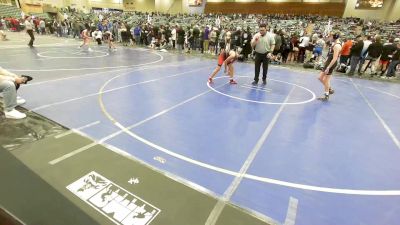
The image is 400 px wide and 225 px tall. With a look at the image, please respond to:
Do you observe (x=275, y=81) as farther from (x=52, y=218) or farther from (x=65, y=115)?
(x=52, y=218)

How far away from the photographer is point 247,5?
37125 mm

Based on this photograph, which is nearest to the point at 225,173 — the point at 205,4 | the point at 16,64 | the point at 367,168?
the point at 367,168

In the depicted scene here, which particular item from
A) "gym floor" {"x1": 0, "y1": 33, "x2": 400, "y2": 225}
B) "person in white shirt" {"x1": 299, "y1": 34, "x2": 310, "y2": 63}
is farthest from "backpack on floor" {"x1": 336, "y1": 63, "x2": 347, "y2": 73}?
"gym floor" {"x1": 0, "y1": 33, "x2": 400, "y2": 225}

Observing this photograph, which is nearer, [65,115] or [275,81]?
[65,115]

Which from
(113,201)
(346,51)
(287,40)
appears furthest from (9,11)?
(113,201)

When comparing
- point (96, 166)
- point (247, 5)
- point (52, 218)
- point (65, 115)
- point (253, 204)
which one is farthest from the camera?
point (247, 5)

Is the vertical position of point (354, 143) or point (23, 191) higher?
point (23, 191)

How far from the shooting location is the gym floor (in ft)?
8.76

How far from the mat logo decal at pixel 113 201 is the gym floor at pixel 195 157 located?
0.04 feet

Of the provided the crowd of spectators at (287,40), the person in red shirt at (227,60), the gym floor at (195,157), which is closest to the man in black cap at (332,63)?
the gym floor at (195,157)

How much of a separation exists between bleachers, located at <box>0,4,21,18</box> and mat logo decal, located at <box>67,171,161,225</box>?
139 ft

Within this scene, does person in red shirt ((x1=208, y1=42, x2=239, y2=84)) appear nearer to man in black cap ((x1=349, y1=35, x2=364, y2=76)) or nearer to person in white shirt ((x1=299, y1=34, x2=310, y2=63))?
man in black cap ((x1=349, y1=35, x2=364, y2=76))

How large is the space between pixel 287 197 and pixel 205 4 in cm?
4177

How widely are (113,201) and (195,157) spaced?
1.44 metres
